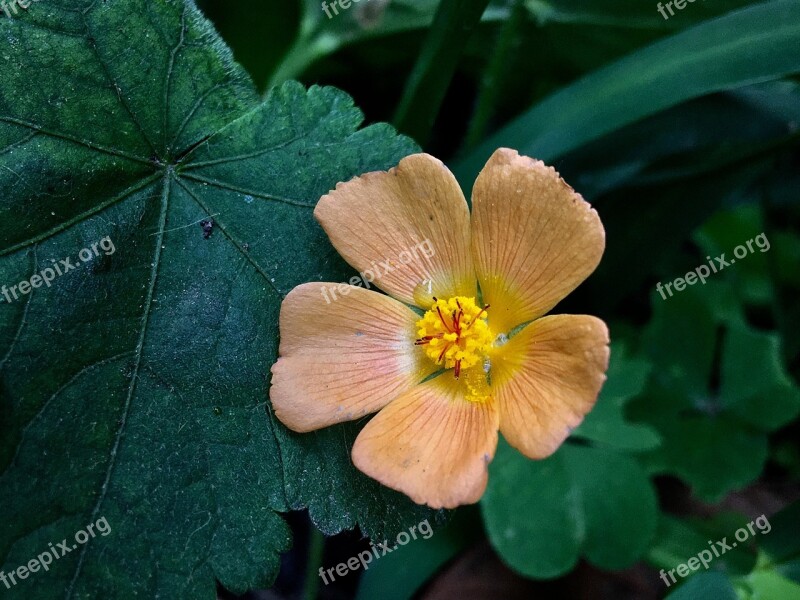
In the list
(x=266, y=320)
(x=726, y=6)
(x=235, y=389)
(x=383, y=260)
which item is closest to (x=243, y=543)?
(x=235, y=389)

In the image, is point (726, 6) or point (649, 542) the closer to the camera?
point (649, 542)

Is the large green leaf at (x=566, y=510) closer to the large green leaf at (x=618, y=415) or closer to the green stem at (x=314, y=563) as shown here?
the large green leaf at (x=618, y=415)

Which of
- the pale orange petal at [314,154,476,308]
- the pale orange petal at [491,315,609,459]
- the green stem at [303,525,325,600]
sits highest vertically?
the pale orange petal at [314,154,476,308]

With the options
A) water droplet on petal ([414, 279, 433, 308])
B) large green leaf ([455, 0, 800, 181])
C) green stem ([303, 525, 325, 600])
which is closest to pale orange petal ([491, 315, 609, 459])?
water droplet on petal ([414, 279, 433, 308])

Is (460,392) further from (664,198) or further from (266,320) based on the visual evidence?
(664,198)

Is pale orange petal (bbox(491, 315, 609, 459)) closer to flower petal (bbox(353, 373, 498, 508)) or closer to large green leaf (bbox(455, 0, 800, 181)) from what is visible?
flower petal (bbox(353, 373, 498, 508))
